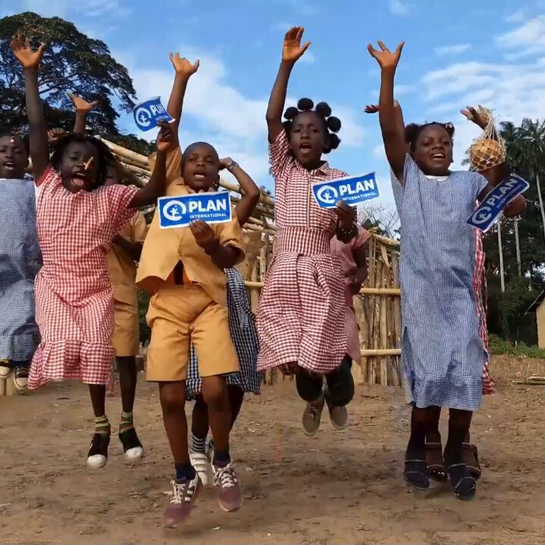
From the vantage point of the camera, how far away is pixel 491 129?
436 centimetres

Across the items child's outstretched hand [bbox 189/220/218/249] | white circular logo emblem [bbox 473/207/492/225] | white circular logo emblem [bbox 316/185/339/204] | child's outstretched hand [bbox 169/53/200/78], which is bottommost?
child's outstretched hand [bbox 189/220/218/249]

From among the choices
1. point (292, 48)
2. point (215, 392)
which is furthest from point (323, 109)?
point (215, 392)

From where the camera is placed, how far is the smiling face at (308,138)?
167 inches

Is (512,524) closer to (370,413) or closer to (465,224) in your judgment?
(465,224)

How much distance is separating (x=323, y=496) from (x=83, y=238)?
6.77 feet

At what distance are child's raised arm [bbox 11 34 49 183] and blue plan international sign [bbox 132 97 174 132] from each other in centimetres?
63

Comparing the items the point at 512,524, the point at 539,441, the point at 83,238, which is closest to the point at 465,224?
the point at 512,524

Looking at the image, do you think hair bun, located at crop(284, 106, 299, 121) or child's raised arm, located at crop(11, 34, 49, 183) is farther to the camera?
hair bun, located at crop(284, 106, 299, 121)

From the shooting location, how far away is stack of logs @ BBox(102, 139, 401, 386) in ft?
33.3

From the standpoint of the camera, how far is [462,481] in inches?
156

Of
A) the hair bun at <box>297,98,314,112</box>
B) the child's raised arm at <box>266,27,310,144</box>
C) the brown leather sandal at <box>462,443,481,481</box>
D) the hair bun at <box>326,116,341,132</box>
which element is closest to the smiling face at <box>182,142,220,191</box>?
the child's raised arm at <box>266,27,310,144</box>

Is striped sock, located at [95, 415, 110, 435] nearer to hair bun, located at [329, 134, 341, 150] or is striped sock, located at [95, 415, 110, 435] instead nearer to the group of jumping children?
the group of jumping children

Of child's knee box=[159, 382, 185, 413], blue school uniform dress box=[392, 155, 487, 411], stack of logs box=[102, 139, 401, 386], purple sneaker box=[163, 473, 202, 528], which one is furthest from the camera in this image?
stack of logs box=[102, 139, 401, 386]

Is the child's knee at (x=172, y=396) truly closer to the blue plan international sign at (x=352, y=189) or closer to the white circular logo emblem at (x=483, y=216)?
the blue plan international sign at (x=352, y=189)
